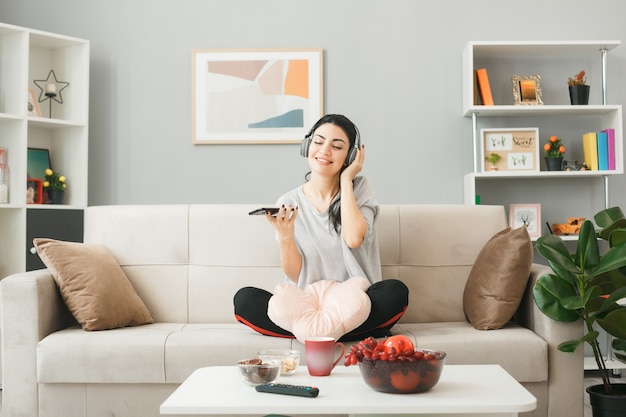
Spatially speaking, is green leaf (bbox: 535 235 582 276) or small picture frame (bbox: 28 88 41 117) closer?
green leaf (bbox: 535 235 582 276)

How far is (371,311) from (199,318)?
31.9 inches

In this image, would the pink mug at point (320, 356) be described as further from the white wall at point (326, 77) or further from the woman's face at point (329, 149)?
the white wall at point (326, 77)

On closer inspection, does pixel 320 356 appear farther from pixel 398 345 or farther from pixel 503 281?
pixel 503 281

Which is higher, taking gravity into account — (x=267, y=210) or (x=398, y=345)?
(x=267, y=210)

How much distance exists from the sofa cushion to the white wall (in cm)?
170

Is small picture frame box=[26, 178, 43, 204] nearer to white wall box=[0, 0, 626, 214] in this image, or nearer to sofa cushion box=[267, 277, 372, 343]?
white wall box=[0, 0, 626, 214]

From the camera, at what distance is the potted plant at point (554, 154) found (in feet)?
13.1

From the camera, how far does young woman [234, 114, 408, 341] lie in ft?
8.44

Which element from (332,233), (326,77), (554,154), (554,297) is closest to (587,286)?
(554,297)

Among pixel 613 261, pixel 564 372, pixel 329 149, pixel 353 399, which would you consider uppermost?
pixel 329 149

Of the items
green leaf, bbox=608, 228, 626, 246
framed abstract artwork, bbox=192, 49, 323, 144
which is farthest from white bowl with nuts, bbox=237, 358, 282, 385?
framed abstract artwork, bbox=192, 49, 323, 144

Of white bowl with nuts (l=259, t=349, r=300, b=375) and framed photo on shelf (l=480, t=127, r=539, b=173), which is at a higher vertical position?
framed photo on shelf (l=480, t=127, r=539, b=173)

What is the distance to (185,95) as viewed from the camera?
424 cm

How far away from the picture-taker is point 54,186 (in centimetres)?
401
